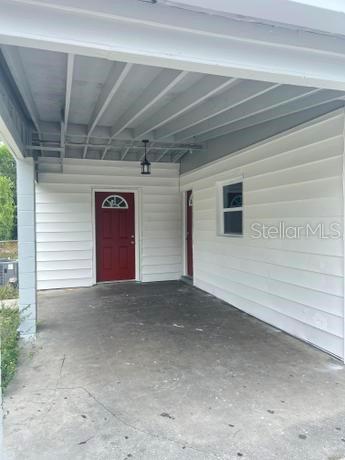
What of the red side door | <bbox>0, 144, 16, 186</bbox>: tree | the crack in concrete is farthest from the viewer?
<bbox>0, 144, 16, 186</bbox>: tree

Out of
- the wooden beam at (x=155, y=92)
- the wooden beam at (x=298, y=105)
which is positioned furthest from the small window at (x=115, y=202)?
the wooden beam at (x=298, y=105)

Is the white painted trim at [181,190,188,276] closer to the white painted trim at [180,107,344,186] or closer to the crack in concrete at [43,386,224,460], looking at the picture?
the white painted trim at [180,107,344,186]

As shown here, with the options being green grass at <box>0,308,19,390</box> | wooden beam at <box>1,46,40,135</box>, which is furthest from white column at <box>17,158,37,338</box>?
wooden beam at <box>1,46,40,135</box>

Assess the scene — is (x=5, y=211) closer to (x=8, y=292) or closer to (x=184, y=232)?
(x=8, y=292)

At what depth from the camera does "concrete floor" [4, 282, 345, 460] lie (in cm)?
214

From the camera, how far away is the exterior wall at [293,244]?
11.3 feet

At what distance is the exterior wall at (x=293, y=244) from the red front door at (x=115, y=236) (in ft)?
7.93

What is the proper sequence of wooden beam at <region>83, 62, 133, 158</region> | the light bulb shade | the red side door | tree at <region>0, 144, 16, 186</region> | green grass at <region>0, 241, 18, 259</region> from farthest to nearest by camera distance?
tree at <region>0, 144, 16, 186</region> → green grass at <region>0, 241, 18, 259</region> → the red side door → the light bulb shade → wooden beam at <region>83, 62, 133, 158</region>

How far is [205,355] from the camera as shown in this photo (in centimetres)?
356

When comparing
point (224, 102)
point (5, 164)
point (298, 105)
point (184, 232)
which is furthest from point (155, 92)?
point (5, 164)

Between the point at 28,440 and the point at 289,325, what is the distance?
9.96 feet

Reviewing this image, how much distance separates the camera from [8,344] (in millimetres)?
3490

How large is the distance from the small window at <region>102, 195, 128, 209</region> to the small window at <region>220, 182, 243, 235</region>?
2.48m

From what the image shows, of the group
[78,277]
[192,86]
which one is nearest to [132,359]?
[192,86]
